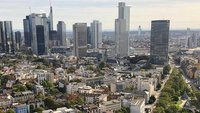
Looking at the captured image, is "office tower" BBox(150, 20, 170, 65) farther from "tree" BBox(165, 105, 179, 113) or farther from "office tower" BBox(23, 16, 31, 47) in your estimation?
"office tower" BBox(23, 16, 31, 47)

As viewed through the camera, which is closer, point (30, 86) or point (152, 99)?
point (152, 99)

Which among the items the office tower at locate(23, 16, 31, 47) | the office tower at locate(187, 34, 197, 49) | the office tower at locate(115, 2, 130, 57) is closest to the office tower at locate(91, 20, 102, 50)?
the office tower at locate(115, 2, 130, 57)

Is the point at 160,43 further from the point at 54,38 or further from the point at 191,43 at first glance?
the point at 191,43

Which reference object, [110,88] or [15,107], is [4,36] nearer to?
[110,88]

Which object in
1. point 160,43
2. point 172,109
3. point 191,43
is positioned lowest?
point 172,109

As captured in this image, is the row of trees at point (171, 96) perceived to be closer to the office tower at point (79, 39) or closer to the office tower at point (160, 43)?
the office tower at point (160, 43)


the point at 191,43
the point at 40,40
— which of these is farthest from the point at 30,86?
the point at 191,43
